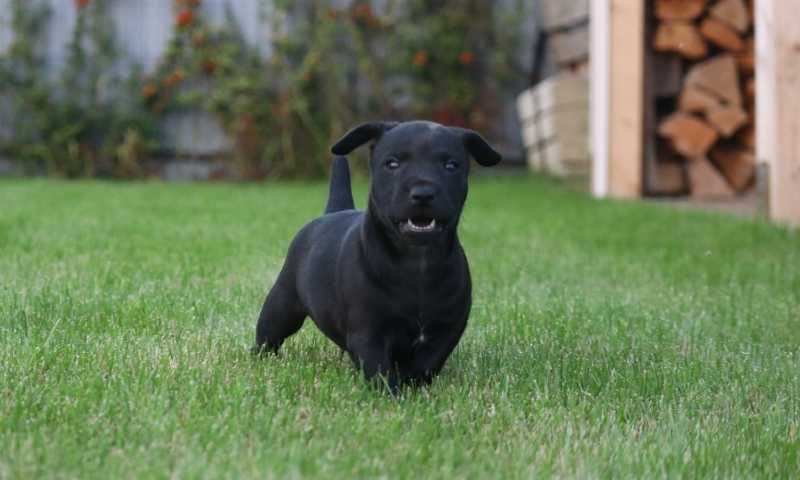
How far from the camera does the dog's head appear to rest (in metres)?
2.84

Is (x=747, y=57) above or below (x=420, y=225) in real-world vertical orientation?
above

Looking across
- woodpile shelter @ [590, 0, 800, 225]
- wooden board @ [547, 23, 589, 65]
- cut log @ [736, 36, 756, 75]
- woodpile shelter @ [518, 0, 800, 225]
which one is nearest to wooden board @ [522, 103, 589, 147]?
wooden board @ [547, 23, 589, 65]

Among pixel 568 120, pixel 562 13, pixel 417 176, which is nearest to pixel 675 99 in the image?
pixel 568 120

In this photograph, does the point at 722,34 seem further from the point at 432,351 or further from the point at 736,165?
the point at 432,351

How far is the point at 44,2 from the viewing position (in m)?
12.0

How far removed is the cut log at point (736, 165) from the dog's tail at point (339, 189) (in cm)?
643

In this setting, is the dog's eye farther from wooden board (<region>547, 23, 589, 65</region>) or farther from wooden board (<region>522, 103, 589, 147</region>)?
wooden board (<region>547, 23, 589, 65</region>)

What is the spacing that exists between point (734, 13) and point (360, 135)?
22.3 ft

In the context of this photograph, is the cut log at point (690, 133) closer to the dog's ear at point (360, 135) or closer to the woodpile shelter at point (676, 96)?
the woodpile shelter at point (676, 96)

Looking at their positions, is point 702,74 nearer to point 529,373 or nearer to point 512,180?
point 512,180

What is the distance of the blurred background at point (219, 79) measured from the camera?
39.3 ft

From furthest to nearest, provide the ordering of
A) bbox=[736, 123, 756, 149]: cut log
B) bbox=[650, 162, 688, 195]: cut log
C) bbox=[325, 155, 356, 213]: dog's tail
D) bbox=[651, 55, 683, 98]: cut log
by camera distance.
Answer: bbox=[650, 162, 688, 195]: cut log
bbox=[651, 55, 683, 98]: cut log
bbox=[736, 123, 756, 149]: cut log
bbox=[325, 155, 356, 213]: dog's tail

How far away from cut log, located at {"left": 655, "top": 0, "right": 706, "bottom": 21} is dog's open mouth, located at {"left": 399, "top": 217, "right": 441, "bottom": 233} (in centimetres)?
693

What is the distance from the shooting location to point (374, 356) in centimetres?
298
